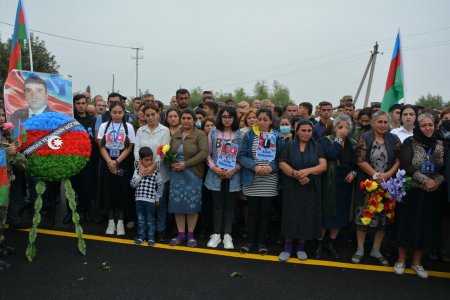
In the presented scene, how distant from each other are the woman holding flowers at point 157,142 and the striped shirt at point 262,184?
1237mm

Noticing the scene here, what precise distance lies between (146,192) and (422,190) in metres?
3.52

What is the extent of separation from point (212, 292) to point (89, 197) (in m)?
3.39

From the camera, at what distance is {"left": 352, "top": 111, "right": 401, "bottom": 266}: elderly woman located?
180 inches

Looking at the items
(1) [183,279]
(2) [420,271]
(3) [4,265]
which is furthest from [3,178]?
(2) [420,271]

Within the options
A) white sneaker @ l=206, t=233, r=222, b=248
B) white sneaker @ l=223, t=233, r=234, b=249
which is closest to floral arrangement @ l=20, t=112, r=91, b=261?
white sneaker @ l=206, t=233, r=222, b=248

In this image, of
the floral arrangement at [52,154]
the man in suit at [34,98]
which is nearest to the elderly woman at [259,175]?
the floral arrangement at [52,154]

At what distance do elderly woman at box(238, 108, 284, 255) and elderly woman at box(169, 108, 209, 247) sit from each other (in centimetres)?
61

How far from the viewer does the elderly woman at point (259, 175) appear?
15.9 ft

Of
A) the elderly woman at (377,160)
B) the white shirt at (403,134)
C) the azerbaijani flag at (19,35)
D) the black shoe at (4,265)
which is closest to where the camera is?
the black shoe at (4,265)

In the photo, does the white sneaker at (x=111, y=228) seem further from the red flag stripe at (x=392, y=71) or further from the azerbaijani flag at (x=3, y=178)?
the red flag stripe at (x=392, y=71)

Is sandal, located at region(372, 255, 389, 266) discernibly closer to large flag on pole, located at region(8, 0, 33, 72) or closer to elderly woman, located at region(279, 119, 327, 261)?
elderly woman, located at region(279, 119, 327, 261)

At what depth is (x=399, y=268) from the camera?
173 inches

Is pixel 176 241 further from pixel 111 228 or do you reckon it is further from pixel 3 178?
pixel 3 178

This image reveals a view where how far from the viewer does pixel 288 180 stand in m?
4.71
